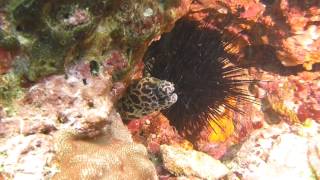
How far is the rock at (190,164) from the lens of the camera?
145 inches

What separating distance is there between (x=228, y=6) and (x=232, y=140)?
1.69m

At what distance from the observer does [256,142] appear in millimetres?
4609

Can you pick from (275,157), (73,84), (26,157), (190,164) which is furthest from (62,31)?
(275,157)

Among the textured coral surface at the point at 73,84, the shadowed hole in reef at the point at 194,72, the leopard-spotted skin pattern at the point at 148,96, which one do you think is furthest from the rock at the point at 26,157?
the shadowed hole in reef at the point at 194,72

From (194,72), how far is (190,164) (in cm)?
100

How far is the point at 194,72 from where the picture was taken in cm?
415

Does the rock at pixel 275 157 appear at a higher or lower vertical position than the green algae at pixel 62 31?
lower

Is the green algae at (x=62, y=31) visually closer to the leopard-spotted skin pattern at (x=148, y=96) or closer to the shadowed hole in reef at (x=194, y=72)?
the leopard-spotted skin pattern at (x=148, y=96)

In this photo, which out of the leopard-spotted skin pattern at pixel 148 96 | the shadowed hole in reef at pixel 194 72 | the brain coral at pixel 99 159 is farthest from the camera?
the shadowed hole in reef at pixel 194 72

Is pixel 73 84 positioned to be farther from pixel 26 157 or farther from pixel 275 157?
pixel 275 157

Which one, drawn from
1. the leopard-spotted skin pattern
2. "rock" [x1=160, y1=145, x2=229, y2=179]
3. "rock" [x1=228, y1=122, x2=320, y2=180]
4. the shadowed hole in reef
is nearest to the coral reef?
the leopard-spotted skin pattern

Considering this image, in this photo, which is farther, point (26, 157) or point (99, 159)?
point (99, 159)

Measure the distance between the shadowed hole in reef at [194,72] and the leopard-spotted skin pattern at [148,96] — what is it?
0.60m

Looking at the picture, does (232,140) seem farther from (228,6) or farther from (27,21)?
(27,21)
